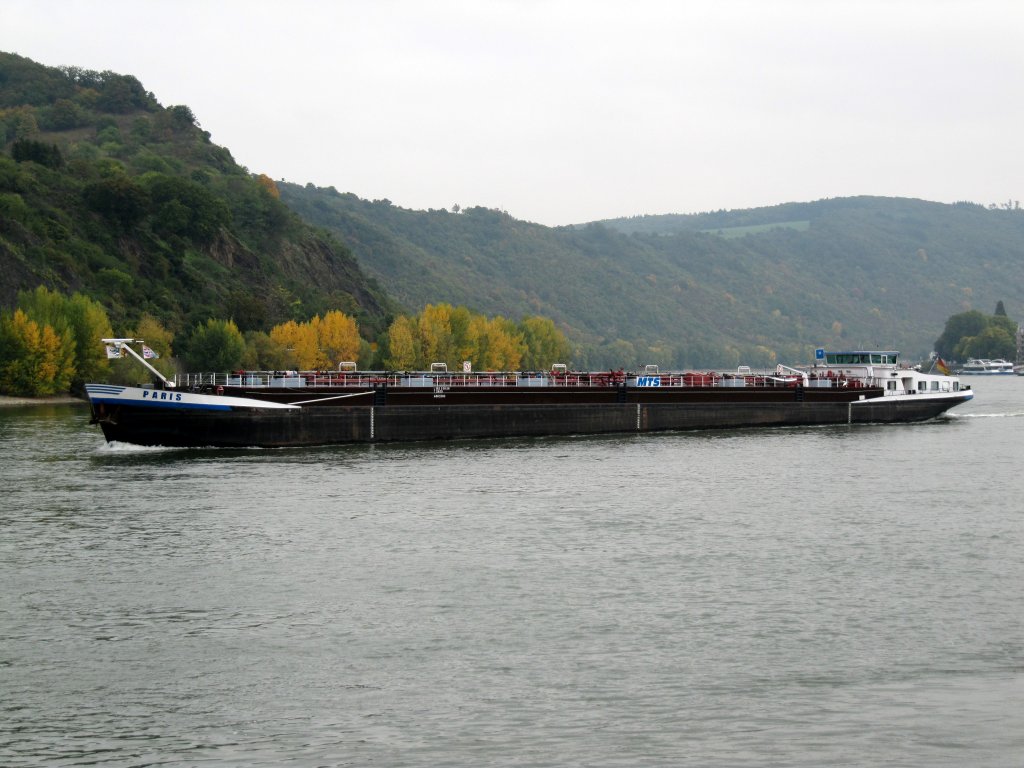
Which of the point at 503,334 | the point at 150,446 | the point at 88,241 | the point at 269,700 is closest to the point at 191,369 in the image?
the point at 88,241

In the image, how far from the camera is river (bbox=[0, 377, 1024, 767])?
24203 millimetres

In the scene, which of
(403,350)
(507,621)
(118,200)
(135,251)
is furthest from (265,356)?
(507,621)

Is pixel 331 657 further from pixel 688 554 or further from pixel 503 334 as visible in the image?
pixel 503 334

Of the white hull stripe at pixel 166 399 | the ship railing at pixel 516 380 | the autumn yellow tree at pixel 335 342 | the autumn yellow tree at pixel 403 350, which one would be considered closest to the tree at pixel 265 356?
the autumn yellow tree at pixel 335 342

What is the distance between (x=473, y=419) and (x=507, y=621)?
167 feet

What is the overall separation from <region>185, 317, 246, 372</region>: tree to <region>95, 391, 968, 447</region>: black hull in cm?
6662

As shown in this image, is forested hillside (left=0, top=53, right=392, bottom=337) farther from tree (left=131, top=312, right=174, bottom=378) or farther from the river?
the river

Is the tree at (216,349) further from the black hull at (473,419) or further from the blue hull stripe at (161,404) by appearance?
the blue hull stripe at (161,404)

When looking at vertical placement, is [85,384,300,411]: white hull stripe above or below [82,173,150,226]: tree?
below

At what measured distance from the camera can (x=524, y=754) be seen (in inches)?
915

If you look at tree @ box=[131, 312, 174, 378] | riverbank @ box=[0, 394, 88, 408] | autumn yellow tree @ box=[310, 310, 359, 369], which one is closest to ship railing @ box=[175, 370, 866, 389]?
riverbank @ box=[0, 394, 88, 408]

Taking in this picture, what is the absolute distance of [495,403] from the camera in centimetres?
8500

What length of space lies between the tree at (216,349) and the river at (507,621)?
82.3m

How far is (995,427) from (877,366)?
11.5 metres
